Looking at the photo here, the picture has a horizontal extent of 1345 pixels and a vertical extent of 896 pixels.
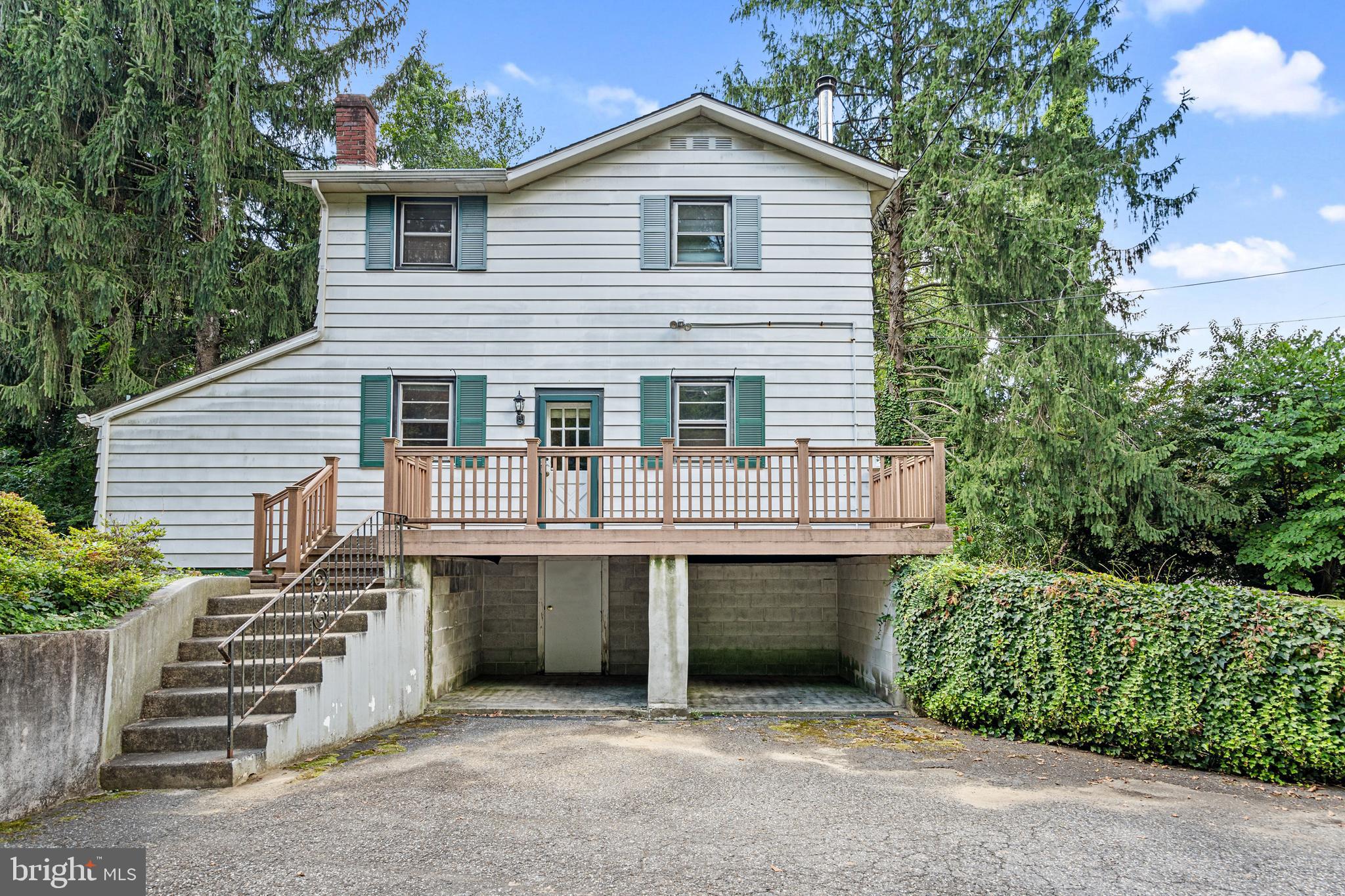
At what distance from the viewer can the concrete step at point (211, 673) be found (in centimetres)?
654

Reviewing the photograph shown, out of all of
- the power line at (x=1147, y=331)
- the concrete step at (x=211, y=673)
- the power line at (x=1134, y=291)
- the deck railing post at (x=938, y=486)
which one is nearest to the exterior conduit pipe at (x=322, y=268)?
the concrete step at (x=211, y=673)

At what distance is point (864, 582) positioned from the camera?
1020cm

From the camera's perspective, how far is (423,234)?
11.2 meters

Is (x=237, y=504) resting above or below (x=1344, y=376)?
below

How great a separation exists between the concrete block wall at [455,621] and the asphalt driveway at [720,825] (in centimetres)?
230

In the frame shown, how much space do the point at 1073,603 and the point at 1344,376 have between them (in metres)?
10.1

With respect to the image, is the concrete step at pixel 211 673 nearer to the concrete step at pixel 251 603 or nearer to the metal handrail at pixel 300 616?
the metal handrail at pixel 300 616

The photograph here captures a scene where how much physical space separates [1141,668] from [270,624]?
7.23 metres

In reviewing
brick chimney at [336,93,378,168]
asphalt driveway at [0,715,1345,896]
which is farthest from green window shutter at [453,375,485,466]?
asphalt driveway at [0,715,1345,896]

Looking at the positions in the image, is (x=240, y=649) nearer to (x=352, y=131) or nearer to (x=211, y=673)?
(x=211, y=673)

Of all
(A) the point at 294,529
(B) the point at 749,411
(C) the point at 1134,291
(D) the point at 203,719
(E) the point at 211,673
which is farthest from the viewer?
(C) the point at 1134,291

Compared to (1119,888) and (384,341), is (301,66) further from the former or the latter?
(1119,888)

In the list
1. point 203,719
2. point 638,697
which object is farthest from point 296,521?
point 638,697

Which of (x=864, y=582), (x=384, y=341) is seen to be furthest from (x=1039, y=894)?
(x=384, y=341)
